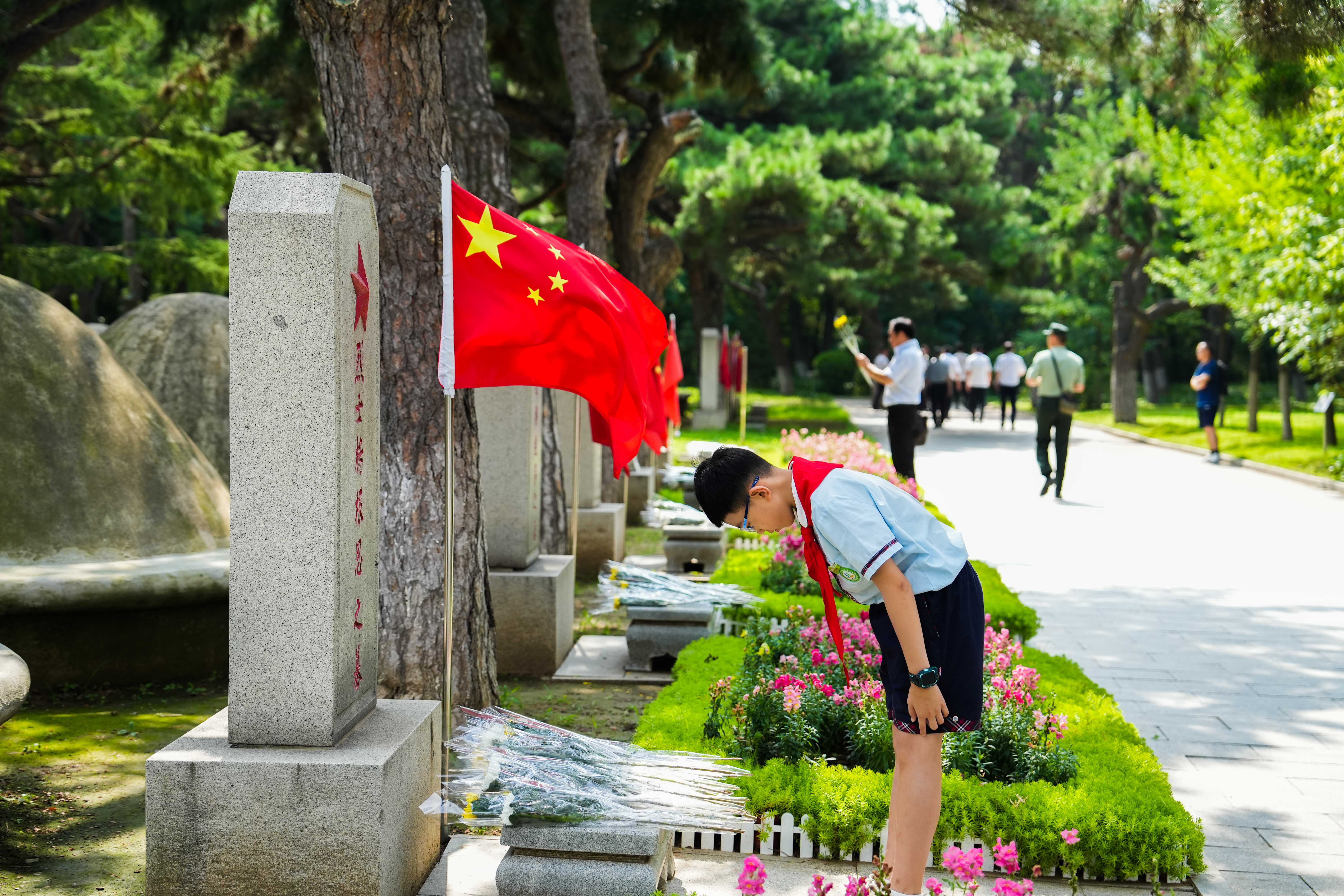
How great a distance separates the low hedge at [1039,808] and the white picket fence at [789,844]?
0.11 ft

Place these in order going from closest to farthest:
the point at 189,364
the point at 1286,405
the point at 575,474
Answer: the point at 575,474, the point at 189,364, the point at 1286,405

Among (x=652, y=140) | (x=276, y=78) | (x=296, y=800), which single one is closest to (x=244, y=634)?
(x=296, y=800)

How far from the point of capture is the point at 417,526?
18.4 feet

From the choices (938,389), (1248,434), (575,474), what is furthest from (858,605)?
(938,389)

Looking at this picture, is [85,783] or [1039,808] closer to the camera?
[1039,808]

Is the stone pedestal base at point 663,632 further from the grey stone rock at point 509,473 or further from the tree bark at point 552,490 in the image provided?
the tree bark at point 552,490

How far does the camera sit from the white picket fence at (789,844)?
452 cm

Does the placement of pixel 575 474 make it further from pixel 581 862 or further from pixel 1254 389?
pixel 1254 389

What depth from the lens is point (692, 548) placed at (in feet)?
35.6

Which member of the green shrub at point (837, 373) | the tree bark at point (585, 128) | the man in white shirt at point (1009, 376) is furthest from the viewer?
the green shrub at point (837, 373)

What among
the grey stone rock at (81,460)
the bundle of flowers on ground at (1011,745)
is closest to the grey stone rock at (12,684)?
the grey stone rock at (81,460)

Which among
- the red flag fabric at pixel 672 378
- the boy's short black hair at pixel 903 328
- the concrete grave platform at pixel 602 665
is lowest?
the concrete grave platform at pixel 602 665

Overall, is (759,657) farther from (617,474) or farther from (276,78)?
(276,78)

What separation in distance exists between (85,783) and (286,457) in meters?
2.45
